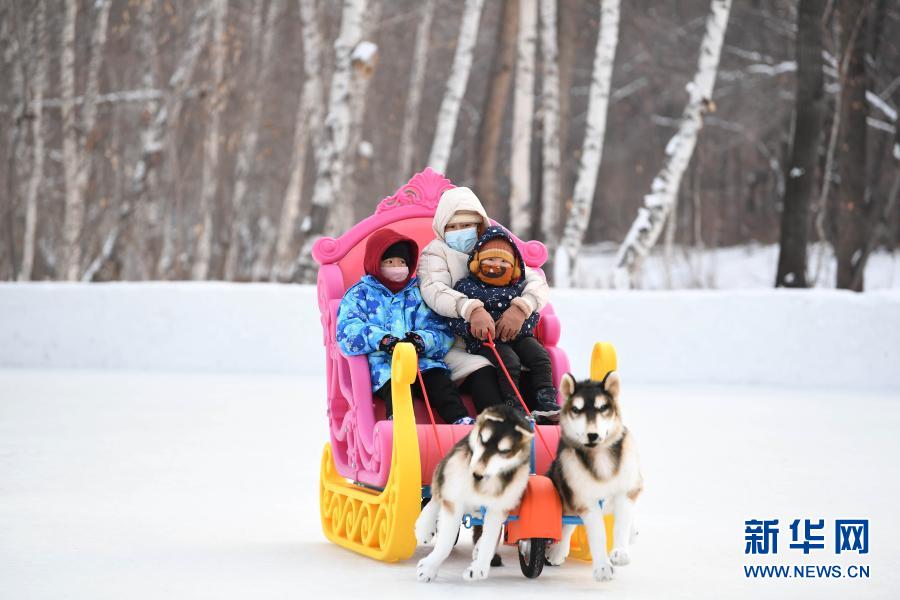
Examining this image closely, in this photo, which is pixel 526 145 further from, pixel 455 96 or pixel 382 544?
pixel 382 544

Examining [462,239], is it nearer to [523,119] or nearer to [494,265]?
[494,265]

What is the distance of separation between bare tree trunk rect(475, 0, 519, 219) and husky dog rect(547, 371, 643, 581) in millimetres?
12819

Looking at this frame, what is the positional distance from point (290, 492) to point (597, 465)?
241cm

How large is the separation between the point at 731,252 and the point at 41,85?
1352 centimetres

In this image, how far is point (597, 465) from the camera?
12.5 ft

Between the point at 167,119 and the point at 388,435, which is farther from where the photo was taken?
the point at 167,119

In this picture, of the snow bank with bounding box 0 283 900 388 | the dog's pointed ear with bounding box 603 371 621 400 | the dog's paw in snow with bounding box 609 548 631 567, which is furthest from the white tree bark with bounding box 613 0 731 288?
the dog's paw in snow with bounding box 609 548 631 567

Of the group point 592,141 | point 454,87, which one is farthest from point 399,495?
point 454,87

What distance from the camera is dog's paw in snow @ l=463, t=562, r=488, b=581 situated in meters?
3.81

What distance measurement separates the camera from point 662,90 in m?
25.2

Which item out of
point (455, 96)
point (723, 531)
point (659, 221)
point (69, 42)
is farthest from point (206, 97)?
point (723, 531)

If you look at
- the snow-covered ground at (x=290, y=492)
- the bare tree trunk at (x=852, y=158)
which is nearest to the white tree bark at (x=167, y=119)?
the snow-covered ground at (x=290, y=492)

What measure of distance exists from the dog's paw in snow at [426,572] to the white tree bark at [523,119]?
11.3m

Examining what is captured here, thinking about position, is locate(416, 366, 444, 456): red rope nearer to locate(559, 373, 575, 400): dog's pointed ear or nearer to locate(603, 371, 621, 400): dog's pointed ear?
locate(559, 373, 575, 400): dog's pointed ear
